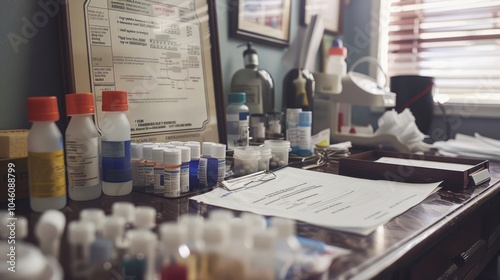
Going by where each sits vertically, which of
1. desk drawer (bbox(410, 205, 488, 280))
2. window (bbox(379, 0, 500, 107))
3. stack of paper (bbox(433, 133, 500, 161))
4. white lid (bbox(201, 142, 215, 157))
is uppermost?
window (bbox(379, 0, 500, 107))

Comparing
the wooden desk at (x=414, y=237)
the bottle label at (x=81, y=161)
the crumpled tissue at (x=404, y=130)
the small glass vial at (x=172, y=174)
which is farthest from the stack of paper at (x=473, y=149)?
the bottle label at (x=81, y=161)

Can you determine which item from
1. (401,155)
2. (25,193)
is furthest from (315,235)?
(401,155)

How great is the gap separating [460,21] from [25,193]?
1786 millimetres

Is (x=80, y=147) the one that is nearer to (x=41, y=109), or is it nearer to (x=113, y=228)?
(x=41, y=109)

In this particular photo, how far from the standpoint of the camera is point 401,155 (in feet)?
3.52

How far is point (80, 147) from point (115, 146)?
57 mm

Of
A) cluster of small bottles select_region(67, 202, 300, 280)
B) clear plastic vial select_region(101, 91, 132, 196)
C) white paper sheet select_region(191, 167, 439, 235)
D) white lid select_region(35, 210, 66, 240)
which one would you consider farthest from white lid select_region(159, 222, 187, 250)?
clear plastic vial select_region(101, 91, 132, 196)

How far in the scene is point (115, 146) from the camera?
70 cm

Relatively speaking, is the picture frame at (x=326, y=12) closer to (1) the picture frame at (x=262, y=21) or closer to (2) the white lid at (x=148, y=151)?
(1) the picture frame at (x=262, y=21)

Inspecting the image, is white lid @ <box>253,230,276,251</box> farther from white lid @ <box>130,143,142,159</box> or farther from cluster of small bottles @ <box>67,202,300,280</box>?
white lid @ <box>130,143,142,159</box>

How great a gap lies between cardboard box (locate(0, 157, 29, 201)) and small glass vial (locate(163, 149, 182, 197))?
8.7 inches

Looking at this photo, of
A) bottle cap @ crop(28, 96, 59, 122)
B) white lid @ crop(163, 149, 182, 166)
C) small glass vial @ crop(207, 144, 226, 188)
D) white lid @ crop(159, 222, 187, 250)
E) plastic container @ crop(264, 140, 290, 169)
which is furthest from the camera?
plastic container @ crop(264, 140, 290, 169)

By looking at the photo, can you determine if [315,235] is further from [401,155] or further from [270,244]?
[401,155]

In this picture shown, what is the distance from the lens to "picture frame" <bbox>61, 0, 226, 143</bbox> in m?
0.82
